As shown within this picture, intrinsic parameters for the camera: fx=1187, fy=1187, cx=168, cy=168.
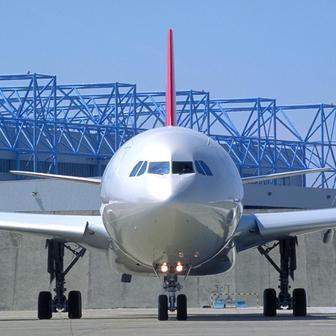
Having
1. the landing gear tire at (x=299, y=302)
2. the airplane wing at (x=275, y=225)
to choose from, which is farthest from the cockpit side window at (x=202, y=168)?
the landing gear tire at (x=299, y=302)

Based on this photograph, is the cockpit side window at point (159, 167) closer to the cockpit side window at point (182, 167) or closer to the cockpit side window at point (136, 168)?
the cockpit side window at point (182, 167)

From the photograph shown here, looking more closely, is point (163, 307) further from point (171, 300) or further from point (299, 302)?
Result: point (299, 302)

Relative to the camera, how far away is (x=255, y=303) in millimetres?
47469

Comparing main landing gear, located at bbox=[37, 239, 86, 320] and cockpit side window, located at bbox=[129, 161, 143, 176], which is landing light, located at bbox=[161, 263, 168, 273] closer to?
cockpit side window, located at bbox=[129, 161, 143, 176]

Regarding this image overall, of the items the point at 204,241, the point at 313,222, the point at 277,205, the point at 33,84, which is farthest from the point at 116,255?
the point at 33,84

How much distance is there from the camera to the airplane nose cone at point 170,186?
2611 centimetres

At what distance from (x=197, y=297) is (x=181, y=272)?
63.2ft

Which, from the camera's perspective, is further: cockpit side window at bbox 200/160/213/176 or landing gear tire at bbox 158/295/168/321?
landing gear tire at bbox 158/295/168/321

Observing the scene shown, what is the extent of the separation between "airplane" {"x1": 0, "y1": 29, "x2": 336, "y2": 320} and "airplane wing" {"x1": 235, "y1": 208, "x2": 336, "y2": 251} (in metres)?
0.03

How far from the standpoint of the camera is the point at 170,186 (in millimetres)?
26344

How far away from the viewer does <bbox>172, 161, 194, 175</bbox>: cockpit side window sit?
26875 millimetres

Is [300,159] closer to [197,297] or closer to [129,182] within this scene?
[197,297]

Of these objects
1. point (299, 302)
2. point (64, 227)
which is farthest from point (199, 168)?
point (299, 302)

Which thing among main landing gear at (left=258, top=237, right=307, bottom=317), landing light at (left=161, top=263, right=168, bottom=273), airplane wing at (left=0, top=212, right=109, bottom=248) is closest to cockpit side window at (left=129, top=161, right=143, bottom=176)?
landing light at (left=161, top=263, right=168, bottom=273)
